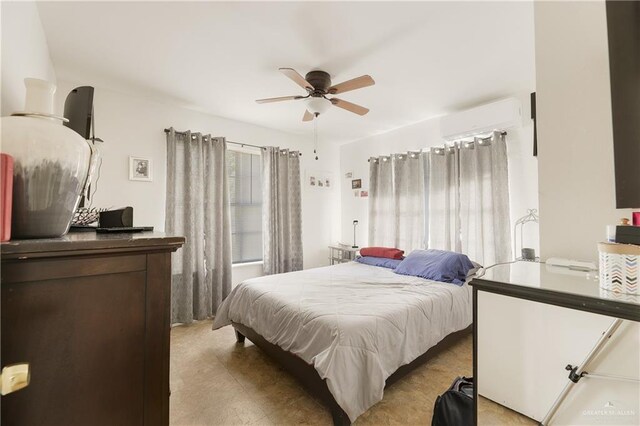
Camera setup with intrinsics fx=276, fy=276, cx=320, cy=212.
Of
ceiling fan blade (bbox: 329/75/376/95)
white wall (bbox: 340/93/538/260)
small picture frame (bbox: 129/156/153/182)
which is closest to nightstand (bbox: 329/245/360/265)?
white wall (bbox: 340/93/538/260)

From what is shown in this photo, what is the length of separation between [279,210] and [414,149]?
2.18m

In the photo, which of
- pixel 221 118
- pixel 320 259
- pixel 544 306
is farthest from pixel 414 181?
pixel 544 306

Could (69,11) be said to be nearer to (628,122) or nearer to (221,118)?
(221,118)

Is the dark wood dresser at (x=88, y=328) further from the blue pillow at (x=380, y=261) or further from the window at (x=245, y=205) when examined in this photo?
the window at (x=245, y=205)

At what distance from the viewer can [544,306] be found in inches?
29.9

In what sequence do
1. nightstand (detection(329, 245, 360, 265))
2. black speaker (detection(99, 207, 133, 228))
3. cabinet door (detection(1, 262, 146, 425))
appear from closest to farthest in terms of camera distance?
cabinet door (detection(1, 262, 146, 425)) < black speaker (detection(99, 207, 133, 228)) < nightstand (detection(329, 245, 360, 265))

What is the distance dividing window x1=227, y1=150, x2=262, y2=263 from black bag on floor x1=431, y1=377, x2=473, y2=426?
10.3ft

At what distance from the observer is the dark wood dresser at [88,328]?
56cm

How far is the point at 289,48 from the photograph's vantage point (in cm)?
218

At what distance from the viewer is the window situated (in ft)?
13.0

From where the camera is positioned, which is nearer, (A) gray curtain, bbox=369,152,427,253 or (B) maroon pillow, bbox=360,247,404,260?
(B) maroon pillow, bbox=360,247,404,260

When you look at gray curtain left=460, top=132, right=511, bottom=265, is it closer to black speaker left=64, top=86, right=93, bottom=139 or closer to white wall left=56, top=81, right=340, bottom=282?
white wall left=56, top=81, right=340, bottom=282

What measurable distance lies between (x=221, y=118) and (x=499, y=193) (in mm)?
3579

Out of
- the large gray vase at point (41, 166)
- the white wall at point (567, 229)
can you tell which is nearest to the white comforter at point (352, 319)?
the white wall at point (567, 229)
